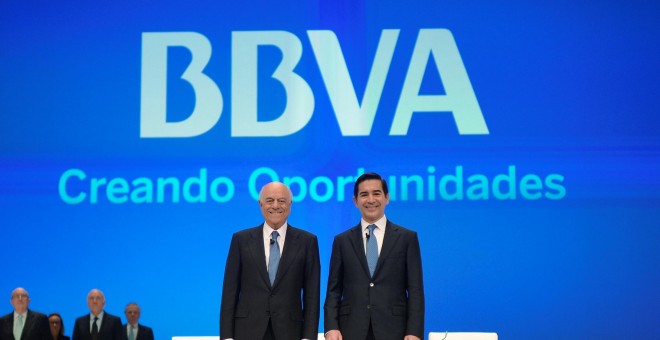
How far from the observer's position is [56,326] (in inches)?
307

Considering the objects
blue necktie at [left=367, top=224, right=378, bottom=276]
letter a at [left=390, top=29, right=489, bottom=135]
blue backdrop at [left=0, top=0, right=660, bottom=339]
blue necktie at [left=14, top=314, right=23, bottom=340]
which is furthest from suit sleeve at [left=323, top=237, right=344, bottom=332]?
blue necktie at [left=14, top=314, right=23, bottom=340]

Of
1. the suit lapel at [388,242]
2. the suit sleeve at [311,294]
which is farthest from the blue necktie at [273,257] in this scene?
the suit lapel at [388,242]

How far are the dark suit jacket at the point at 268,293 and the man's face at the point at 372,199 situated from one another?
1.09 feet

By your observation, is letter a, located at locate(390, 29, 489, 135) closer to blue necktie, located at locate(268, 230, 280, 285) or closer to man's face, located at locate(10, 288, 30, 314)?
man's face, located at locate(10, 288, 30, 314)

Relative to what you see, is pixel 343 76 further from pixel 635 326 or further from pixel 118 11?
pixel 635 326

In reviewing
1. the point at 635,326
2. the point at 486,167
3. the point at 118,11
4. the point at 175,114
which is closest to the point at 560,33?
the point at 486,167

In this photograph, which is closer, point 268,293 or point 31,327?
point 268,293

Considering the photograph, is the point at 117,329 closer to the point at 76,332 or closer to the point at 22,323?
the point at 76,332

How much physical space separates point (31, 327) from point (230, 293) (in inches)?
146

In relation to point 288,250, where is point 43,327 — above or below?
below

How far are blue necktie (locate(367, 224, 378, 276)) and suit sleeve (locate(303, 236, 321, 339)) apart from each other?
0.88 ft

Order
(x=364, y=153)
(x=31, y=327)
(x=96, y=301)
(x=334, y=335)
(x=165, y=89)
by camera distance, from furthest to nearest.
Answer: (x=165, y=89), (x=364, y=153), (x=96, y=301), (x=31, y=327), (x=334, y=335)

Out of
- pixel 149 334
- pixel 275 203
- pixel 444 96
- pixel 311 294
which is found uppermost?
pixel 444 96

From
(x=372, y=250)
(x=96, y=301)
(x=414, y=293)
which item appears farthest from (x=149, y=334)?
(x=414, y=293)
